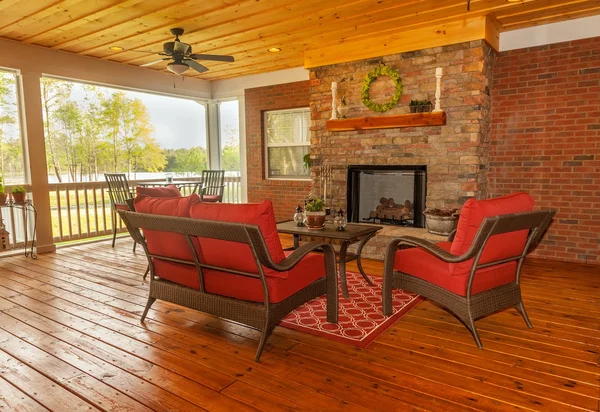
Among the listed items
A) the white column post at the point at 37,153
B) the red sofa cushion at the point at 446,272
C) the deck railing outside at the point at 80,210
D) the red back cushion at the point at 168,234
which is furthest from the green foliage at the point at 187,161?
the red sofa cushion at the point at 446,272

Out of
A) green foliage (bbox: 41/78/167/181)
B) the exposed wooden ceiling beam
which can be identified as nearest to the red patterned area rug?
the exposed wooden ceiling beam

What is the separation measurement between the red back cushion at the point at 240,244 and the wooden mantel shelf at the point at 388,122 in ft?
9.58

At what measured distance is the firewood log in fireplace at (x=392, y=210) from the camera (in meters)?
5.03

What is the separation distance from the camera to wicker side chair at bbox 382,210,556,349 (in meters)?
2.40

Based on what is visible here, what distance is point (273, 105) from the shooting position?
22.8 ft

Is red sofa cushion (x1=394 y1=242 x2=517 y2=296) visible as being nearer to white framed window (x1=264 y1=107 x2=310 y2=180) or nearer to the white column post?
white framed window (x1=264 y1=107 x2=310 y2=180)

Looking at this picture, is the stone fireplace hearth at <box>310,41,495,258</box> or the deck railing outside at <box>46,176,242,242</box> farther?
the deck railing outside at <box>46,176,242,242</box>

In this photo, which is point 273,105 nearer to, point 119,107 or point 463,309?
point 119,107

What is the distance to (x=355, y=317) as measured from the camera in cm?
302

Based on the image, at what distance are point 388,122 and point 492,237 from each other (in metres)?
2.69

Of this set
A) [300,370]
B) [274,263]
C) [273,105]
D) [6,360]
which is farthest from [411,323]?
[273,105]

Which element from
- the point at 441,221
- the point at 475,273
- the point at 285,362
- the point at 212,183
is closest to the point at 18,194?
the point at 212,183

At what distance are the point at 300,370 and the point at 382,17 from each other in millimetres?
3665

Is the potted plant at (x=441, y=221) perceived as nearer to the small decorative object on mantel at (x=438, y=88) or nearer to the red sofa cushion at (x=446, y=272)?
the small decorative object on mantel at (x=438, y=88)
